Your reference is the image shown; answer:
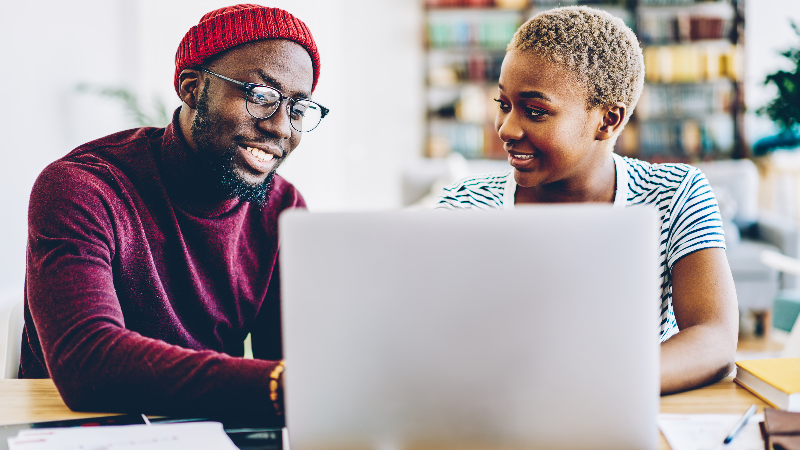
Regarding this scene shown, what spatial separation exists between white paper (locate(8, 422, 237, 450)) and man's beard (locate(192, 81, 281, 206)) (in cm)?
51

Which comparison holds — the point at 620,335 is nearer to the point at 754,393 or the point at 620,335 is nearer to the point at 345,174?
the point at 754,393

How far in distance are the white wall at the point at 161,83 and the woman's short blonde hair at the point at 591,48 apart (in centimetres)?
242

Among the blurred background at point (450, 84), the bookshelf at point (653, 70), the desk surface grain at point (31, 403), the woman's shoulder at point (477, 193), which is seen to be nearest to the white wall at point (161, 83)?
the blurred background at point (450, 84)

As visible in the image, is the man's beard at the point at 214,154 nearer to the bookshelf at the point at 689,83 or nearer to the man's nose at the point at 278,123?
the man's nose at the point at 278,123

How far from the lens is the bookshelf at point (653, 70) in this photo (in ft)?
17.5

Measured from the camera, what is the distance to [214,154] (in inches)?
46.5

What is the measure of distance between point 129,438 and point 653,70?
5.47m

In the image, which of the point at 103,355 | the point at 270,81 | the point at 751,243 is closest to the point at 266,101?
the point at 270,81

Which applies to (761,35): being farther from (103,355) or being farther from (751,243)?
(103,355)

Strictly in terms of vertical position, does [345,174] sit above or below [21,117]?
below

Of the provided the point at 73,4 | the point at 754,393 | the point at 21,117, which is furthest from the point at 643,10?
the point at 754,393

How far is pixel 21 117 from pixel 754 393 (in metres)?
2.95

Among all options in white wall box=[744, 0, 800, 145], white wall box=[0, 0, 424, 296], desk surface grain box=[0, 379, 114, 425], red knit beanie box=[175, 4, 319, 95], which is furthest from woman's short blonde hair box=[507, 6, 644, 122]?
white wall box=[744, 0, 800, 145]

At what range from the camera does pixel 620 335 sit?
619mm
